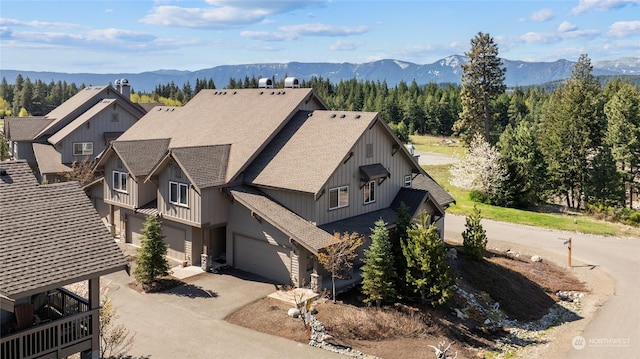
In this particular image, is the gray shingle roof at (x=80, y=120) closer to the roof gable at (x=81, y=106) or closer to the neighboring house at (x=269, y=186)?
the roof gable at (x=81, y=106)

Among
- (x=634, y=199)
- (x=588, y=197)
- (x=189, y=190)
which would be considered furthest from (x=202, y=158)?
(x=634, y=199)

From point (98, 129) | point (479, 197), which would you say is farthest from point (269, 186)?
point (479, 197)

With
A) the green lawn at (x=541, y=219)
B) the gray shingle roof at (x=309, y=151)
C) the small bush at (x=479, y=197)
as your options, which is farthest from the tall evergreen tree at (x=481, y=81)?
the gray shingle roof at (x=309, y=151)

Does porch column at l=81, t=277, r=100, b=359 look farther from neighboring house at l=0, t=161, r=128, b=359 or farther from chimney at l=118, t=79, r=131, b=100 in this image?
chimney at l=118, t=79, r=131, b=100

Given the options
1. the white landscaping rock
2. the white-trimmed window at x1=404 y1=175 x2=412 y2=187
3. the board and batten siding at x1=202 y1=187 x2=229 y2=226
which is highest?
the white-trimmed window at x1=404 y1=175 x2=412 y2=187

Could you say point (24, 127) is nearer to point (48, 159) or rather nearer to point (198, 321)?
point (48, 159)

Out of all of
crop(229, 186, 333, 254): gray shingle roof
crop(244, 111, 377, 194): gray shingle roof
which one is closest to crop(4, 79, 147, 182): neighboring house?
crop(244, 111, 377, 194): gray shingle roof
